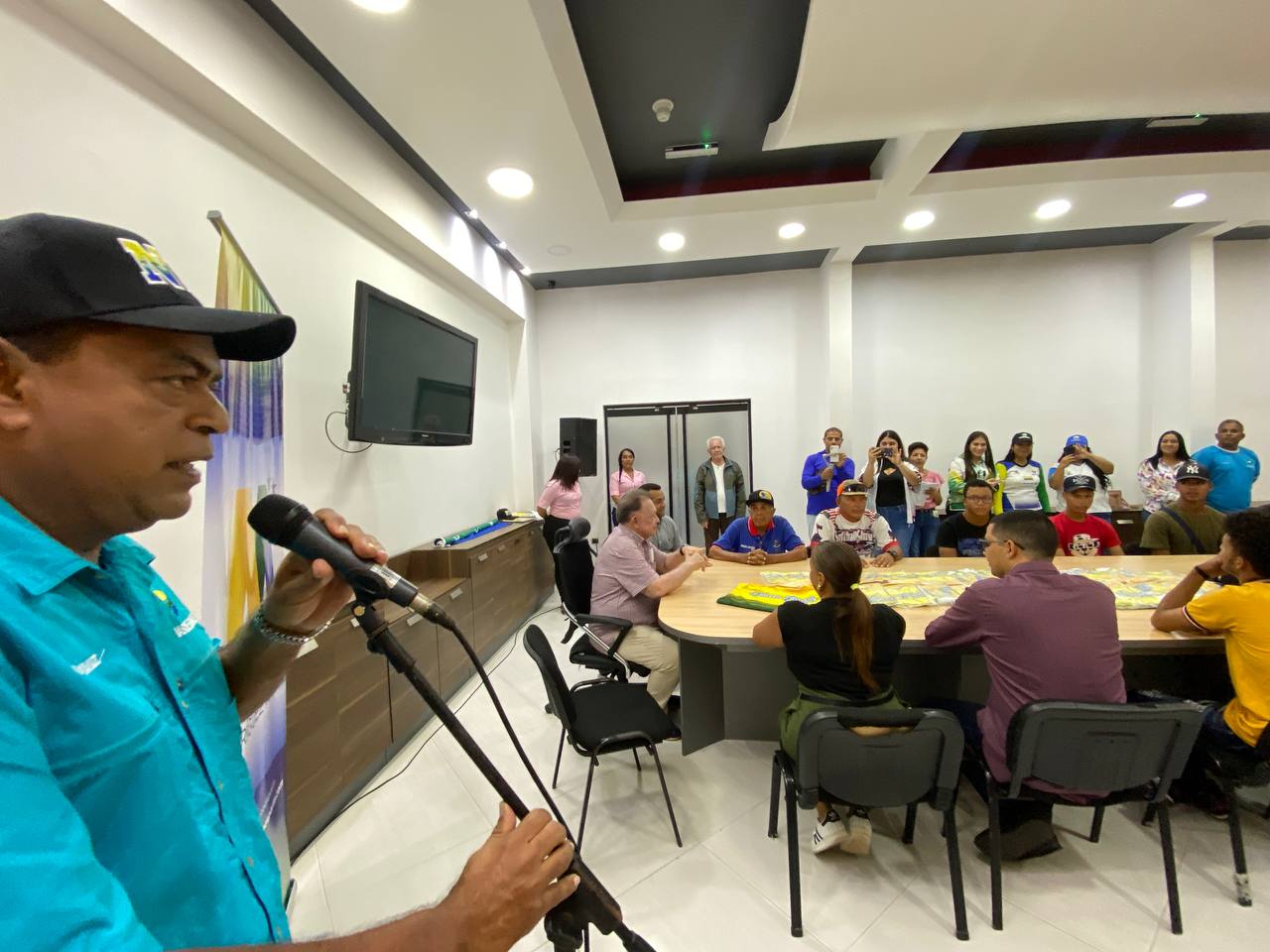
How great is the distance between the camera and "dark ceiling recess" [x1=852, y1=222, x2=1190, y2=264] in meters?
4.71

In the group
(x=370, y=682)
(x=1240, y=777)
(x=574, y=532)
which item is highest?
(x=574, y=532)

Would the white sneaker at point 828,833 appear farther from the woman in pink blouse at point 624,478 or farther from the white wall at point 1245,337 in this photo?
the white wall at point 1245,337

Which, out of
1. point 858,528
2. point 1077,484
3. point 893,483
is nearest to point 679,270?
point 893,483

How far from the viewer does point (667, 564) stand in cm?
279

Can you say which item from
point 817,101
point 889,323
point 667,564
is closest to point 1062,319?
point 889,323

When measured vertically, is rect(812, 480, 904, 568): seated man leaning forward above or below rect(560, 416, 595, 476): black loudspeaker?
below

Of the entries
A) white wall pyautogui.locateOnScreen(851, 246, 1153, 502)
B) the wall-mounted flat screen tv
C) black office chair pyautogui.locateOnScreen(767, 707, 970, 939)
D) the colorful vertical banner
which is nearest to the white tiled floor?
black office chair pyautogui.locateOnScreen(767, 707, 970, 939)

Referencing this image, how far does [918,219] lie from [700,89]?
222 centimetres

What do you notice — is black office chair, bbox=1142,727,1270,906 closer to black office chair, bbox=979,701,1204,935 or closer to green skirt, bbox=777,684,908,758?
black office chair, bbox=979,701,1204,935

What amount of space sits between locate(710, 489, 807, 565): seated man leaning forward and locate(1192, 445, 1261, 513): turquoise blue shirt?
12.2 feet

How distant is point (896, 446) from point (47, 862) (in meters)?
5.16

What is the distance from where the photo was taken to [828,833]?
70.2 inches

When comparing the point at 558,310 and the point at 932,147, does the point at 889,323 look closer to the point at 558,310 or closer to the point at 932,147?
the point at 932,147

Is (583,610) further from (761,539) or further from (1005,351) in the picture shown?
(1005,351)
